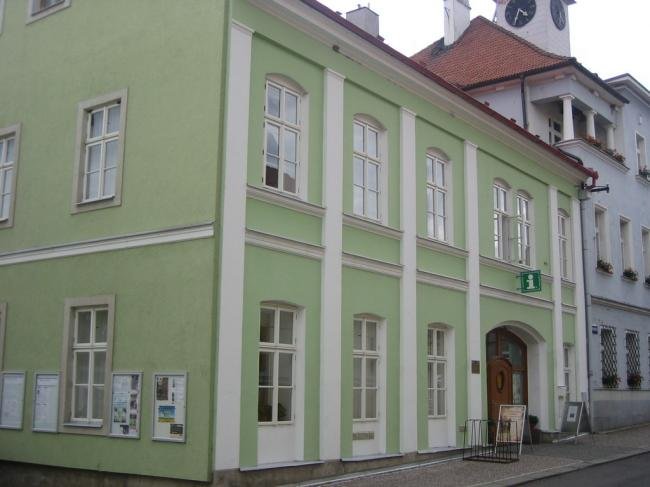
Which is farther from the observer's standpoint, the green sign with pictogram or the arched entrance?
the green sign with pictogram

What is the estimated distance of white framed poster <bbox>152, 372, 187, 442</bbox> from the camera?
37.1 ft

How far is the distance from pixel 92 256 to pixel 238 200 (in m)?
2.90

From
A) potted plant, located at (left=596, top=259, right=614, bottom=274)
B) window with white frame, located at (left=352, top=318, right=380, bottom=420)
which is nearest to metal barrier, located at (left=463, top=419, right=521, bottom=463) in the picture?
window with white frame, located at (left=352, top=318, right=380, bottom=420)

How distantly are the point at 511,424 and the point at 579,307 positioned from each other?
702 centimetres

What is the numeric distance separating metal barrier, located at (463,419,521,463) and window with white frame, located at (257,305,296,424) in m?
4.84

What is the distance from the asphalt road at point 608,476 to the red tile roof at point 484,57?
11694 mm

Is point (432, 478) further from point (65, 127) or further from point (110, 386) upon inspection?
point (65, 127)

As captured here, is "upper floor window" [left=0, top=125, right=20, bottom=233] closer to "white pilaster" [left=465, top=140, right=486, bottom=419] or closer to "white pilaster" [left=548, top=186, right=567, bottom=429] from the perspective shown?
"white pilaster" [left=465, top=140, right=486, bottom=419]

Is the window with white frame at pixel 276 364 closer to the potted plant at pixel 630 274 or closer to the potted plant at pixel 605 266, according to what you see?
the potted plant at pixel 605 266

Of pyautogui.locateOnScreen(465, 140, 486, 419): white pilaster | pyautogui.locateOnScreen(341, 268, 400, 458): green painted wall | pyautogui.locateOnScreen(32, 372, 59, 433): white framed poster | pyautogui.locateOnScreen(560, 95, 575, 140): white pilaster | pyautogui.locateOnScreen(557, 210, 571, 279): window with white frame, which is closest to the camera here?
pyautogui.locateOnScreen(32, 372, 59, 433): white framed poster

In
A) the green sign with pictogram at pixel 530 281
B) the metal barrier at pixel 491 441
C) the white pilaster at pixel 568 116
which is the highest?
the white pilaster at pixel 568 116

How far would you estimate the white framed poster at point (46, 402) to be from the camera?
13.0m

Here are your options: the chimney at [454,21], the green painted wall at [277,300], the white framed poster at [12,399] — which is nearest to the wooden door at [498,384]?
the green painted wall at [277,300]

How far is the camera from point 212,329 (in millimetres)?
11219
